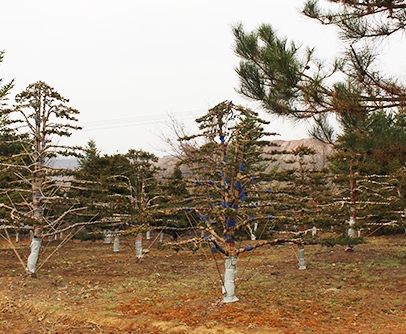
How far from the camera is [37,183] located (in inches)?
452

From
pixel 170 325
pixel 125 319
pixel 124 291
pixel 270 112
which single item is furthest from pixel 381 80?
pixel 124 291

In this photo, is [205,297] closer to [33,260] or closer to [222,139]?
[222,139]

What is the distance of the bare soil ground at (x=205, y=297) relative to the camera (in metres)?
6.88

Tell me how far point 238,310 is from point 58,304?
441cm

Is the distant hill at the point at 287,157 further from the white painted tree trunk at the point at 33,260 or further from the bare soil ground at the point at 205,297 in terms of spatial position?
the white painted tree trunk at the point at 33,260

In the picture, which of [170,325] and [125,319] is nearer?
[170,325]

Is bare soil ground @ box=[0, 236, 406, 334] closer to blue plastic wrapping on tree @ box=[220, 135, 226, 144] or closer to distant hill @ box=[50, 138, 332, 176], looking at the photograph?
blue plastic wrapping on tree @ box=[220, 135, 226, 144]

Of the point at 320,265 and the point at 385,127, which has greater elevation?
the point at 385,127

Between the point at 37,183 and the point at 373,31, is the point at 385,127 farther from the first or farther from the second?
the point at 37,183

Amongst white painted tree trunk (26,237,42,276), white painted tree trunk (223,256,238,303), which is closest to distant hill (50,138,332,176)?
white painted tree trunk (223,256,238,303)

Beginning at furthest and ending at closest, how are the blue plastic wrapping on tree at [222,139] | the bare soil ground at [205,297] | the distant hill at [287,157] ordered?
the distant hill at [287,157] < the blue plastic wrapping on tree at [222,139] < the bare soil ground at [205,297]

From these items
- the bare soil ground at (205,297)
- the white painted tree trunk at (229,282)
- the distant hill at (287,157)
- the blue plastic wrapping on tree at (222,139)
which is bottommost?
the bare soil ground at (205,297)

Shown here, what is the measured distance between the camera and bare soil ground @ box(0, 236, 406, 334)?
6.88 m

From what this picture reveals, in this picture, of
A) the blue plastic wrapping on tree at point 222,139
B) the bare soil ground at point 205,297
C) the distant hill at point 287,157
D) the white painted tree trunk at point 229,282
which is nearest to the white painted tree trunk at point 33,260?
the bare soil ground at point 205,297
